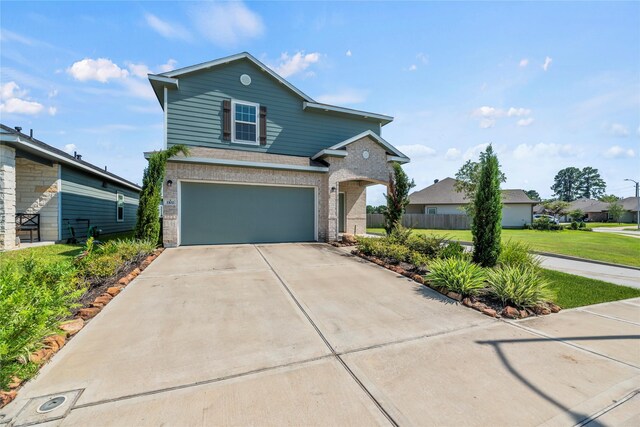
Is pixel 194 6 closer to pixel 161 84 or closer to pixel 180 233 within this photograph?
pixel 161 84

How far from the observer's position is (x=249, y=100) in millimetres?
10688

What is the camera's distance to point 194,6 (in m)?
7.41

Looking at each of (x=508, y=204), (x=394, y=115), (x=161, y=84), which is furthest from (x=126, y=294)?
(x=508, y=204)

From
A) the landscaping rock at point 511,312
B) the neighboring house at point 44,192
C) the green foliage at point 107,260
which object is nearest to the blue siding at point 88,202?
the neighboring house at point 44,192

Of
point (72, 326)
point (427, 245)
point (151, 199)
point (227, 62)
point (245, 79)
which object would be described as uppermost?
point (227, 62)

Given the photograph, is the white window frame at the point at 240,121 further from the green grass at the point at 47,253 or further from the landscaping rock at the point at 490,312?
the landscaping rock at the point at 490,312

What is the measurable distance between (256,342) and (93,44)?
31.1 ft

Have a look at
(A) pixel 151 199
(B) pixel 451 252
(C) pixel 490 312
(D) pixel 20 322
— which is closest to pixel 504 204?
(B) pixel 451 252

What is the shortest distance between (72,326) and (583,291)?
898 centimetres

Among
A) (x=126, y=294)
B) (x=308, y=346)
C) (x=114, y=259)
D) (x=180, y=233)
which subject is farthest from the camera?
(x=180, y=233)

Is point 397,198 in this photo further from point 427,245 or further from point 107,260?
point 107,260

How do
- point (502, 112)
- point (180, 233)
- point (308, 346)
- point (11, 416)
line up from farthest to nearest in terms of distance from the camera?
point (502, 112) < point (180, 233) < point (308, 346) < point (11, 416)

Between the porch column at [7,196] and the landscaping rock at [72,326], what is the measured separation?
805 centimetres

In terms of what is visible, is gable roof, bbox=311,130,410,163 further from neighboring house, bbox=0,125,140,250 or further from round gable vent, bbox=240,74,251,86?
neighboring house, bbox=0,125,140,250
